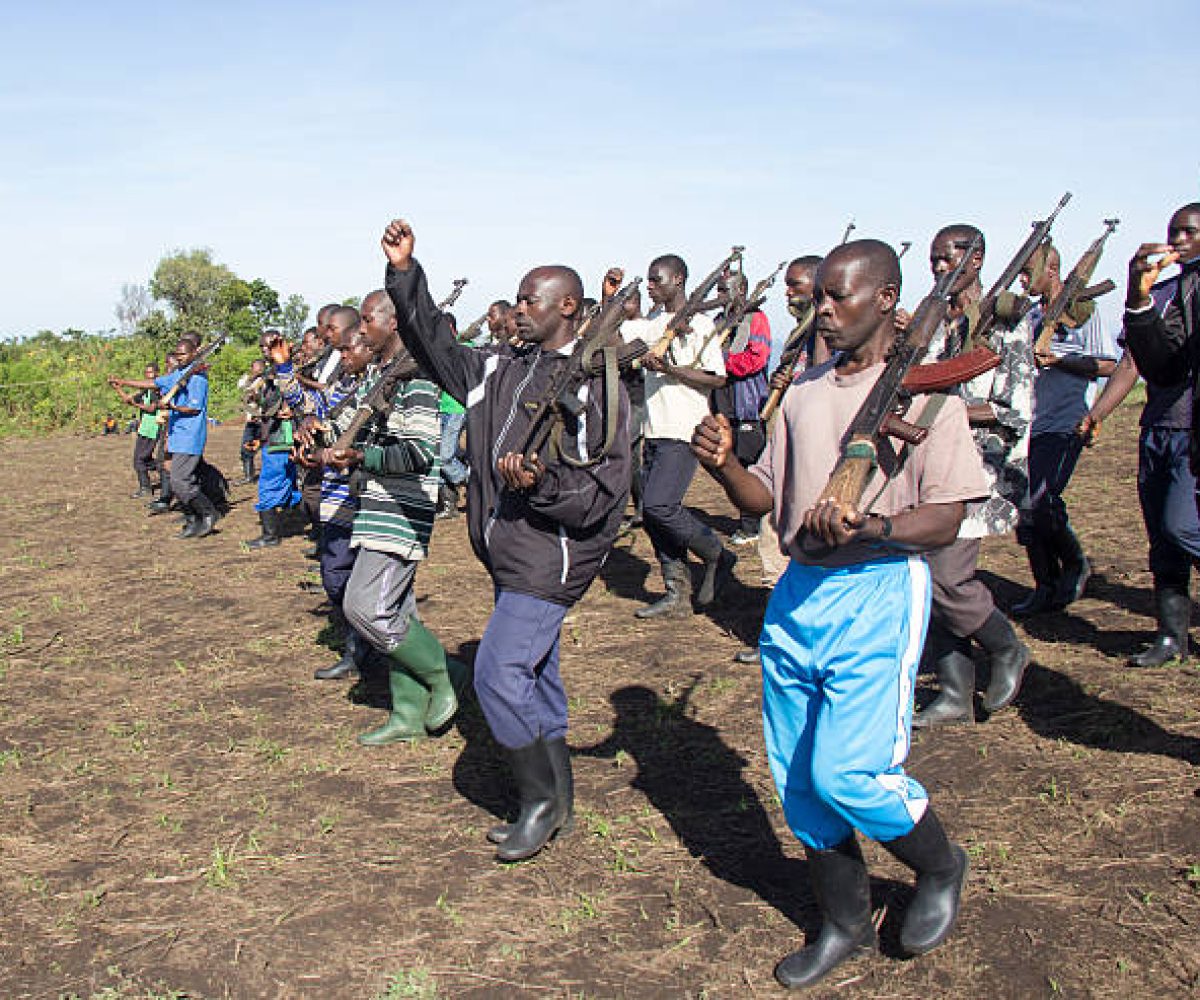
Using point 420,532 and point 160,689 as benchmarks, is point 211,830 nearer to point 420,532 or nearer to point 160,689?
point 420,532

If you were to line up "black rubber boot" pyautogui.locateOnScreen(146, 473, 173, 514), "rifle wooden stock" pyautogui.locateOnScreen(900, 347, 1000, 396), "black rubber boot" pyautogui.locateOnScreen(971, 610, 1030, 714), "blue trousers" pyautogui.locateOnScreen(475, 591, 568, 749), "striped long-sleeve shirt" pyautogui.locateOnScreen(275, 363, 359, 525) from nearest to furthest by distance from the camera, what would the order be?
1. "rifle wooden stock" pyautogui.locateOnScreen(900, 347, 1000, 396)
2. "blue trousers" pyautogui.locateOnScreen(475, 591, 568, 749)
3. "black rubber boot" pyautogui.locateOnScreen(971, 610, 1030, 714)
4. "striped long-sleeve shirt" pyautogui.locateOnScreen(275, 363, 359, 525)
5. "black rubber boot" pyautogui.locateOnScreen(146, 473, 173, 514)

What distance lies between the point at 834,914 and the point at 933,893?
0.30 metres

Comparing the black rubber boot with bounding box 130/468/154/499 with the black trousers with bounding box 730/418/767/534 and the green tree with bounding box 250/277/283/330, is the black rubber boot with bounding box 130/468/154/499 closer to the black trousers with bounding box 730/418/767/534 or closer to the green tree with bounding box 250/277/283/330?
the black trousers with bounding box 730/418/767/534

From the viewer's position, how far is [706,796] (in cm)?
476

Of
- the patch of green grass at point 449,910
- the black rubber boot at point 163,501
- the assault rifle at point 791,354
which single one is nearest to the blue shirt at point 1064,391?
the assault rifle at point 791,354

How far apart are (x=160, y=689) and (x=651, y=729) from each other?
2.86 m

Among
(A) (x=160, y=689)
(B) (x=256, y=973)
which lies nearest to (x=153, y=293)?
(A) (x=160, y=689)

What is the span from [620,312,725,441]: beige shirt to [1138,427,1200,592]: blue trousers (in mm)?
2585

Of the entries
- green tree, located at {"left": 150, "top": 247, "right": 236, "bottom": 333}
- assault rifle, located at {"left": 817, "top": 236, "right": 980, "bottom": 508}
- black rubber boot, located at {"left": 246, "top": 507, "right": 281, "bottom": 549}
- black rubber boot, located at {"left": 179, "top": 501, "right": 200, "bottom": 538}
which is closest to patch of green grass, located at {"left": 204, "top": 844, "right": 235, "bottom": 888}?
assault rifle, located at {"left": 817, "top": 236, "right": 980, "bottom": 508}

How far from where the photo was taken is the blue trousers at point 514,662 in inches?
160

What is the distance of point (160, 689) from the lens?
Result: 6.50 m

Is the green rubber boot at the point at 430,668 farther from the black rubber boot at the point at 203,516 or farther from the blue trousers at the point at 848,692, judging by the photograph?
the black rubber boot at the point at 203,516

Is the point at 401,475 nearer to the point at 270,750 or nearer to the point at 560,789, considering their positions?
the point at 270,750

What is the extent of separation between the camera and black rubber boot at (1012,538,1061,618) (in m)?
7.05
